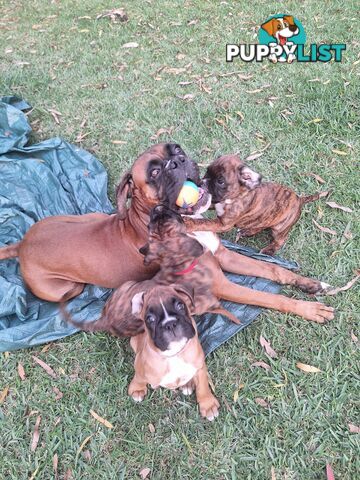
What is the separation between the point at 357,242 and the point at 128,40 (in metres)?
6.18

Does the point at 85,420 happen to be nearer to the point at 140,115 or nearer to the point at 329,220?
the point at 329,220

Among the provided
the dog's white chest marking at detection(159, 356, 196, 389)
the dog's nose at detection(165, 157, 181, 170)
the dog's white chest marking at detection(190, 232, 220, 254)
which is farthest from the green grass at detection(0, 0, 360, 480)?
the dog's nose at detection(165, 157, 181, 170)

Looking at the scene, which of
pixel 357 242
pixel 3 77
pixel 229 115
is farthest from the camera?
pixel 3 77

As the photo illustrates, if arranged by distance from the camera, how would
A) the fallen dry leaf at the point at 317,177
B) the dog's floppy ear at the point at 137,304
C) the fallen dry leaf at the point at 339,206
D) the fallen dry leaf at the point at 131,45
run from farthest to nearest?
1. the fallen dry leaf at the point at 131,45
2. the fallen dry leaf at the point at 317,177
3. the fallen dry leaf at the point at 339,206
4. the dog's floppy ear at the point at 137,304

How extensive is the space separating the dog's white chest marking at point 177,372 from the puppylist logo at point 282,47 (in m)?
5.58

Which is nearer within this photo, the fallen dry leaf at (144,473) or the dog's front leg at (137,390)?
the fallen dry leaf at (144,473)

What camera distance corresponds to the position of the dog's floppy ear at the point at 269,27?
8.02m

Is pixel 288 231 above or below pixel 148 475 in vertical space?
above

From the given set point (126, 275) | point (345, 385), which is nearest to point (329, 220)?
point (345, 385)

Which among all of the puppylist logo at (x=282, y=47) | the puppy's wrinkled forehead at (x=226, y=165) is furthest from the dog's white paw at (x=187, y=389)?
the puppylist logo at (x=282, y=47)

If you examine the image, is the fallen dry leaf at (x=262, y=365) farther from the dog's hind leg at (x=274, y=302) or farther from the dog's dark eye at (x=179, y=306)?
the dog's dark eye at (x=179, y=306)

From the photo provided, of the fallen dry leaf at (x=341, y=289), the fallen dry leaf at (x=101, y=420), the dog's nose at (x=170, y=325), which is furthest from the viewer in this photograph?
the fallen dry leaf at (x=341, y=289)

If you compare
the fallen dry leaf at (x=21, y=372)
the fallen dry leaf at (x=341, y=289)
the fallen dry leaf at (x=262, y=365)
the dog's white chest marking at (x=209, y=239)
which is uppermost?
the dog's white chest marking at (x=209, y=239)

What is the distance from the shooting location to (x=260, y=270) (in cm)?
451
